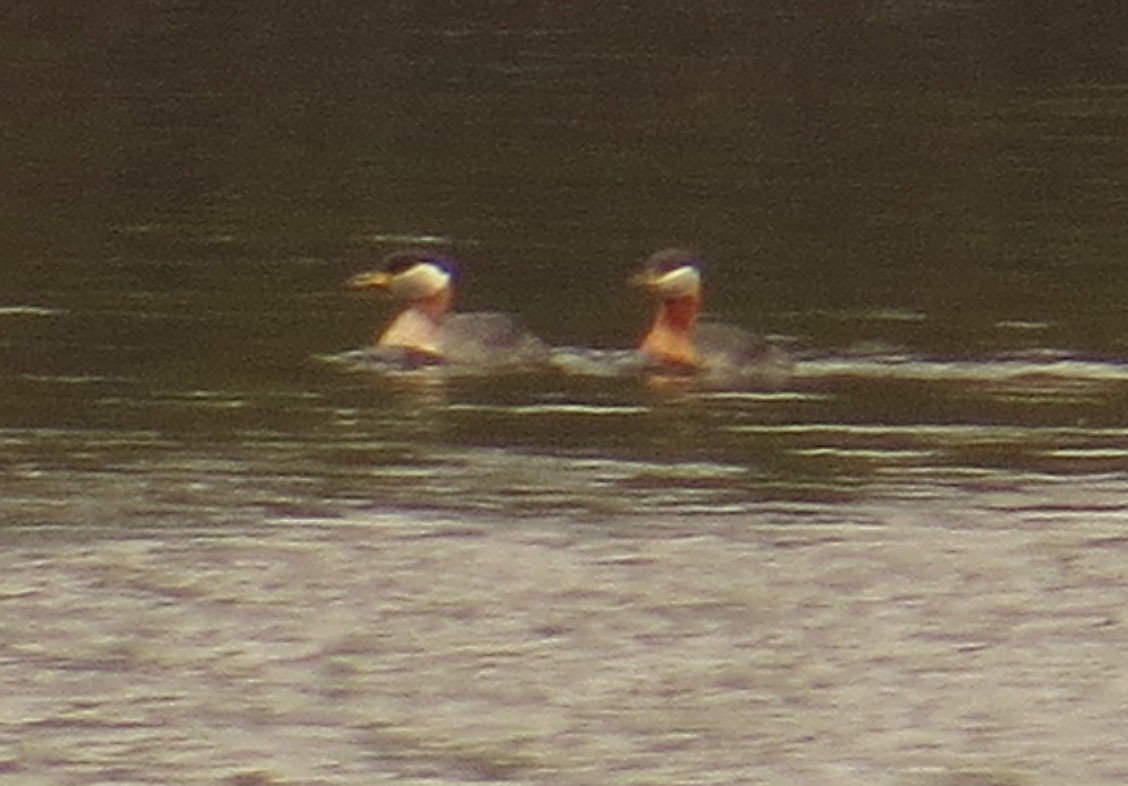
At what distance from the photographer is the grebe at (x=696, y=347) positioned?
40.4ft

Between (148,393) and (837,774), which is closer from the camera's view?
(837,774)

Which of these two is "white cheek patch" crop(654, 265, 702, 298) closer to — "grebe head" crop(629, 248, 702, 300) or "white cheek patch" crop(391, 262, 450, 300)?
"grebe head" crop(629, 248, 702, 300)

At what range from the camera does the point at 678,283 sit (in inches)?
516

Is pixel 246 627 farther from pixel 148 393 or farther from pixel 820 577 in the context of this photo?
pixel 148 393

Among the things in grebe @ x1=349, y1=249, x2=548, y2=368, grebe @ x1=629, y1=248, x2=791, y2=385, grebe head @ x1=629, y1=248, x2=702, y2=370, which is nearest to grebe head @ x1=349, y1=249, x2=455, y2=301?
grebe @ x1=349, y1=249, x2=548, y2=368

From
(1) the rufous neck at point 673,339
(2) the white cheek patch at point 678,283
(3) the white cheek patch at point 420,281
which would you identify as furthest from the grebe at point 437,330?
(2) the white cheek patch at point 678,283

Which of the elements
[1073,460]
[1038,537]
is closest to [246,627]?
[1038,537]

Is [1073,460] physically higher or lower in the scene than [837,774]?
higher

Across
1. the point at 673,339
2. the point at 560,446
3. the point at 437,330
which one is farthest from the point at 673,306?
the point at 560,446

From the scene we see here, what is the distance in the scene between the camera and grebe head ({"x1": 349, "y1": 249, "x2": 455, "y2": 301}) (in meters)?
13.4

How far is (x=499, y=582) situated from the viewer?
913 centimetres

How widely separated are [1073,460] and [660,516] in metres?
1.52

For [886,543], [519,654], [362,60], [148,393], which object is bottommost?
[519,654]

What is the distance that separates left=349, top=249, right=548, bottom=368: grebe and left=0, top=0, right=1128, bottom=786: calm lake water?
0.19m
